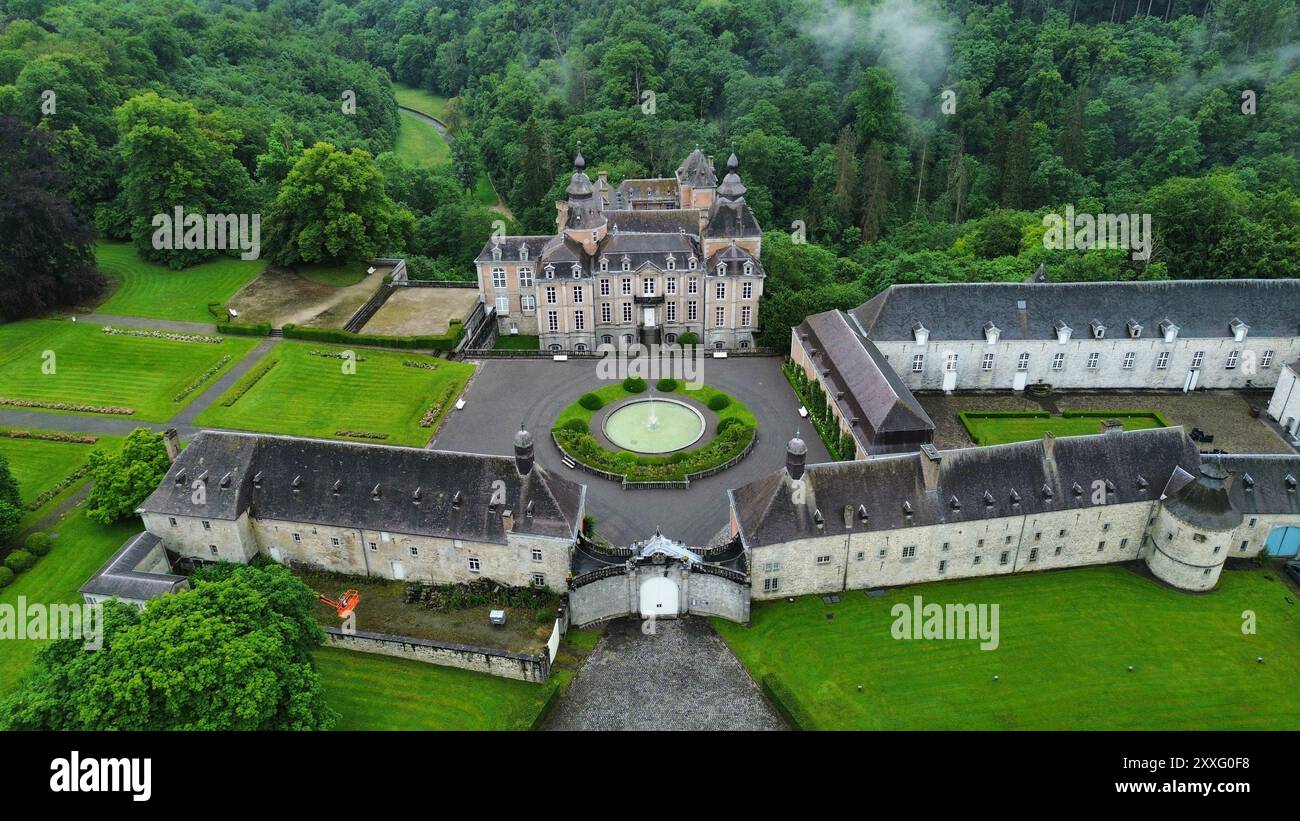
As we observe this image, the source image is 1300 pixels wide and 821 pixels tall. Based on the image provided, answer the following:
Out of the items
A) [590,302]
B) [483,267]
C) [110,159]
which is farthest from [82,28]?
[590,302]

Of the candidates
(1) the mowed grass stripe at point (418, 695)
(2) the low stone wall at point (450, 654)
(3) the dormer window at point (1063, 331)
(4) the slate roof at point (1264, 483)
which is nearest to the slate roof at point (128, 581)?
(2) the low stone wall at point (450, 654)

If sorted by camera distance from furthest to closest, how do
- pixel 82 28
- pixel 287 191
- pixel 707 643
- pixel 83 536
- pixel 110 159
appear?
pixel 82 28 < pixel 110 159 < pixel 287 191 < pixel 83 536 < pixel 707 643

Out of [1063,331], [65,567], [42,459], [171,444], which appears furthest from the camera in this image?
[1063,331]

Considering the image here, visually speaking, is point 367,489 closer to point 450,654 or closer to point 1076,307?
point 450,654

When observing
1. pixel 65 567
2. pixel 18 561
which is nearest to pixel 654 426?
pixel 65 567

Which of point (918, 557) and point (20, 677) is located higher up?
point (918, 557)

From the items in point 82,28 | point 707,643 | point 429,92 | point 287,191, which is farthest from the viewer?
point 429,92

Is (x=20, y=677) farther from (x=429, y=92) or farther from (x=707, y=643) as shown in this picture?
(x=429, y=92)

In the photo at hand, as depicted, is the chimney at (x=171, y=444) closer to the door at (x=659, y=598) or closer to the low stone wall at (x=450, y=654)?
the low stone wall at (x=450, y=654)
